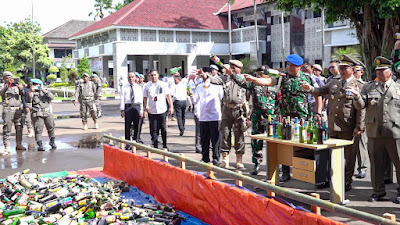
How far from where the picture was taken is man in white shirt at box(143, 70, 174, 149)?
11.1 metres

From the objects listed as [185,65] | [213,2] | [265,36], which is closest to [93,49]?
[185,65]

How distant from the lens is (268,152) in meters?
7.29

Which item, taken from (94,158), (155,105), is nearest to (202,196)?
(155,105)

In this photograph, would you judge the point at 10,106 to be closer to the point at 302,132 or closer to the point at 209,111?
the point at 209,111

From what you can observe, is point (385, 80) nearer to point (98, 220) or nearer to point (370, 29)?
point (98, 220)

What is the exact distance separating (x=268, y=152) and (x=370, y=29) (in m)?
12.3

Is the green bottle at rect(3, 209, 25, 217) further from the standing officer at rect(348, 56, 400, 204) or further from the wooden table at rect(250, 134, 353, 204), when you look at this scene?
the standing officer at rect(348, 56, 400, 204)

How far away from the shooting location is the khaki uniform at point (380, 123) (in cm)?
651

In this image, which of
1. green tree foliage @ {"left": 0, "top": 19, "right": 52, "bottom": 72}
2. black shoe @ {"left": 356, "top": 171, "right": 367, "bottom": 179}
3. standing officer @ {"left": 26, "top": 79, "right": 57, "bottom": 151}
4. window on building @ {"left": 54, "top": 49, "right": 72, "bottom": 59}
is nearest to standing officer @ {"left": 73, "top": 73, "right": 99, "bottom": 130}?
standing officer @ {"left": 26, "top": 79, "right": 57, "bottom": 151}

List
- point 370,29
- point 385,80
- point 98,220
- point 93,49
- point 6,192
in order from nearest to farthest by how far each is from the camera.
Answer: point 98,220
point 385,80
point 6,192
point 370,29
point 93,49

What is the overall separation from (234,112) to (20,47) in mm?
53672

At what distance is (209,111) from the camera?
9312mm

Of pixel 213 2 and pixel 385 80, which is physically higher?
pixel 213 2

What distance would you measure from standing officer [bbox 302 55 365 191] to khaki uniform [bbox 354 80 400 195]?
388 millimetres
